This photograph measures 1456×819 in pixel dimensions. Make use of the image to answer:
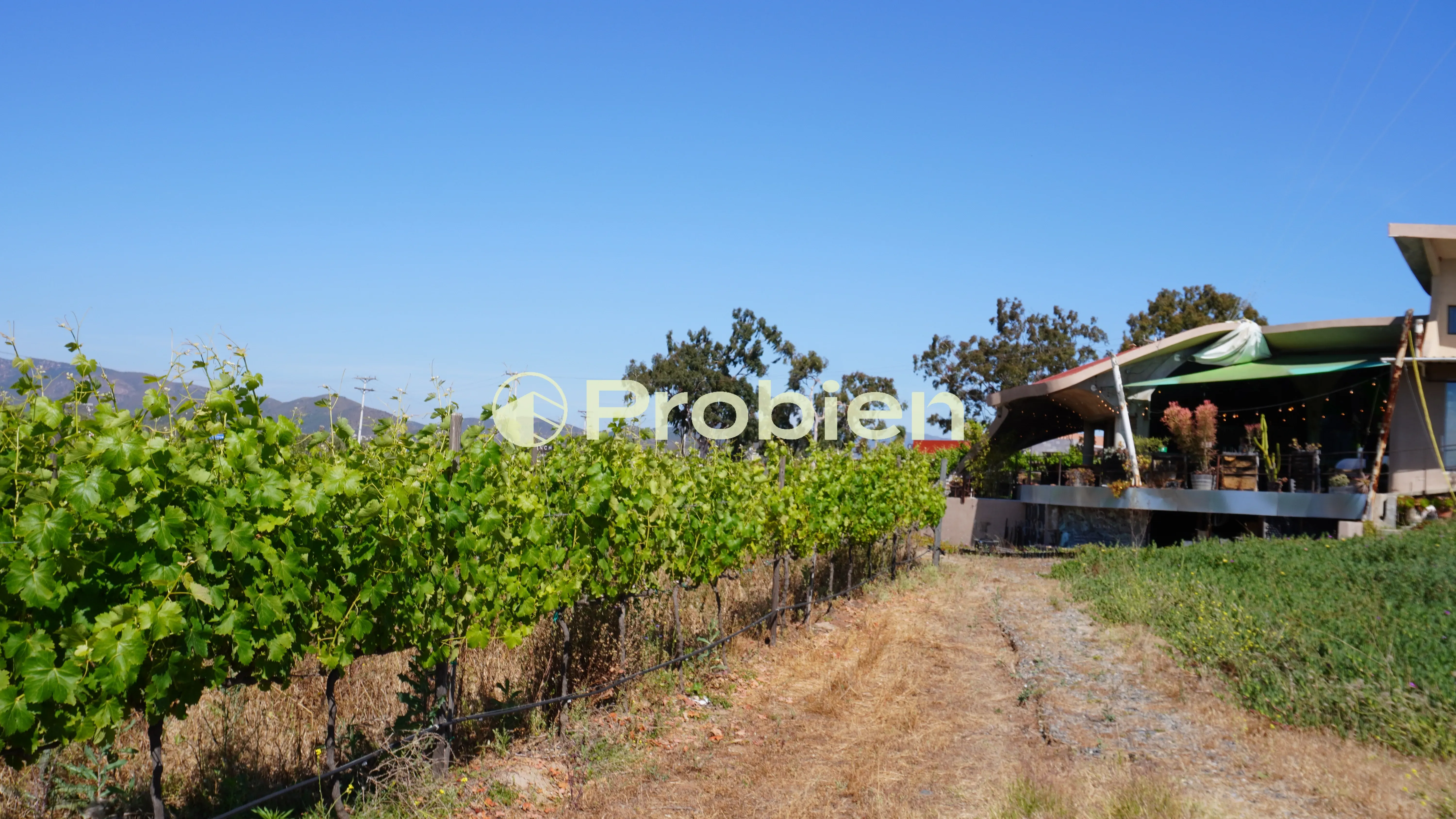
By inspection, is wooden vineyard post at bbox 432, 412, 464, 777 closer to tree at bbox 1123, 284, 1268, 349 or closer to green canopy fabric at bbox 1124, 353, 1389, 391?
green canopy fabric at bbox 1124, 353, 1389, 391

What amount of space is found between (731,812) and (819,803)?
1.66ft

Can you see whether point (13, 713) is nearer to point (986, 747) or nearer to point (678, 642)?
point (678, 642)

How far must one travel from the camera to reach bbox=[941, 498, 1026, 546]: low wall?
24.2 meters

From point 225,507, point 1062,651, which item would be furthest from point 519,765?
point 1062,651

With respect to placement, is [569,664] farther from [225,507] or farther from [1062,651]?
[1062,651]

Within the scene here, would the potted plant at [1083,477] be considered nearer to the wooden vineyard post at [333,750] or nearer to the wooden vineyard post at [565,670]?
the wooden vineyard post at [565,670]

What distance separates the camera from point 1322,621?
8.65 m

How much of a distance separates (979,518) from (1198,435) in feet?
25.1

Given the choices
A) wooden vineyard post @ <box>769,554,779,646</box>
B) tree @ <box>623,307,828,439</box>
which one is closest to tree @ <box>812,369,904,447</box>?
tree @ <box>623,307,828,439</box>

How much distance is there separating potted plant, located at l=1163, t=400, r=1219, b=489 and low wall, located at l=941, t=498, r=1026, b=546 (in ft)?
20.8

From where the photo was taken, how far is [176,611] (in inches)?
132

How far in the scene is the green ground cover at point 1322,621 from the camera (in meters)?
6.55

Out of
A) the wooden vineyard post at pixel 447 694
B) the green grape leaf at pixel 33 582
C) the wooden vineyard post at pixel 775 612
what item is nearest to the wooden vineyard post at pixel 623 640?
the wooden vineyard post at pixel 447 694

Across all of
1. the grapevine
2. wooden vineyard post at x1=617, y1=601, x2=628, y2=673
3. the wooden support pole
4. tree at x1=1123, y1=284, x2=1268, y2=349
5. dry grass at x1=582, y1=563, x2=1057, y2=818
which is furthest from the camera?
tree at x1=1123, y1=284, x2=1268, y2=349
